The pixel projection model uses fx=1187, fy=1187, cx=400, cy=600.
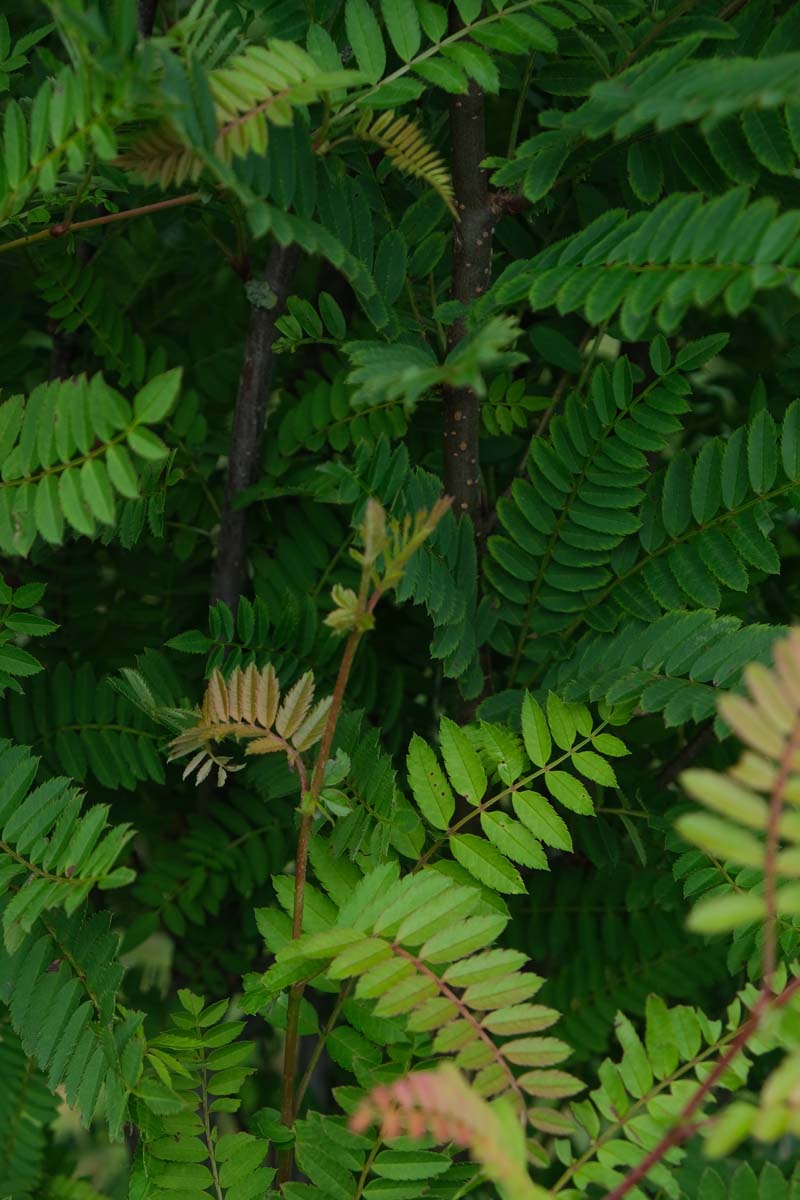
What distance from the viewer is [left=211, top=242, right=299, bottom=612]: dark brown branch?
81cm

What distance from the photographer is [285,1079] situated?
0.62m

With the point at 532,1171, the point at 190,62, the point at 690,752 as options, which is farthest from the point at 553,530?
the point at 532,1171

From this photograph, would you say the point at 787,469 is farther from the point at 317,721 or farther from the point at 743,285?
the point at 317,721

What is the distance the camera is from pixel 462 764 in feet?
2.16

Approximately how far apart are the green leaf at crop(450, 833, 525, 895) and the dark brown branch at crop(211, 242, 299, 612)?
0.29 meters

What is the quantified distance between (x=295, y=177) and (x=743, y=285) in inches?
9.3

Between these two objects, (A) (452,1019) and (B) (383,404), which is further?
(B) (383,404)

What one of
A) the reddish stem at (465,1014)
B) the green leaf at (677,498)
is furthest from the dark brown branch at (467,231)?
the reddish stem at (465,1014)

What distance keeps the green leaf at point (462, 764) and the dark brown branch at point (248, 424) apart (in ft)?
0.87

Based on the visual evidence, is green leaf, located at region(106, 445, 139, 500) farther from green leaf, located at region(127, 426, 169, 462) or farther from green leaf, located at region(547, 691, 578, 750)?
green leaf, located at region(547, 691, 578, 750)

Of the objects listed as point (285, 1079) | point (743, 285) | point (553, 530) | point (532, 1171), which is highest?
point (743, 285)

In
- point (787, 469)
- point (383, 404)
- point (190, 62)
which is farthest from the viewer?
point (383, 404)

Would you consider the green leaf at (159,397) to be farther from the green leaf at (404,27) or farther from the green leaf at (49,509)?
the green leaf at (404,27)

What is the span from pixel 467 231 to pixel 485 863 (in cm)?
37
